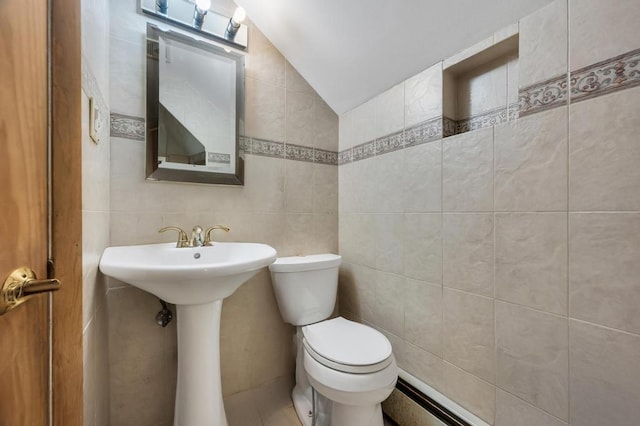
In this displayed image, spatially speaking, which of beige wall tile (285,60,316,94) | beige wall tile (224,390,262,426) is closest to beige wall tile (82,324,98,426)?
beige wall tile (224,390,262,426)

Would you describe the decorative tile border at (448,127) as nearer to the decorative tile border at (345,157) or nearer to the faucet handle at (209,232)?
the decorative tile border at (345,157)

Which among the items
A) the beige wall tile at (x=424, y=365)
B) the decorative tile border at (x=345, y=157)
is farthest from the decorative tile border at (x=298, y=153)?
the beige wall tile at (x=424, y=365)

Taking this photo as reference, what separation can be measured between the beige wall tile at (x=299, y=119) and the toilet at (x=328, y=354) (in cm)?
72

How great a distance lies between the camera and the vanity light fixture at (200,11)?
47.3 inches

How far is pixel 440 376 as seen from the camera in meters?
1.12

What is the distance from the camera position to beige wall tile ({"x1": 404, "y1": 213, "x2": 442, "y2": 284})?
1.14 metres

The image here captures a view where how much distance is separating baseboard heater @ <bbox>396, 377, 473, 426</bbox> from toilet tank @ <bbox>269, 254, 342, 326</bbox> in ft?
1.65

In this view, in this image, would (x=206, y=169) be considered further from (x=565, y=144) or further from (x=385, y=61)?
(x=565, y=144)

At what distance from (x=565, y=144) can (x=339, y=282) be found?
1.31 metres

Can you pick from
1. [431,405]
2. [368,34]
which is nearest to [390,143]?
[368,34]

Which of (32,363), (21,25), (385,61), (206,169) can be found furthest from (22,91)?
(385,61)

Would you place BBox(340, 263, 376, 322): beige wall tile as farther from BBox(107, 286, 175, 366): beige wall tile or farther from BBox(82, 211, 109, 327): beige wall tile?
BBox(82, 211, 109, 327): beige wall tile

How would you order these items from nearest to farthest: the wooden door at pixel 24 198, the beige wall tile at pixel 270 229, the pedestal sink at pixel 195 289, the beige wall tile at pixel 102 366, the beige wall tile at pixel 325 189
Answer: the wooden door at pixel 24 198 → the pedestal sink at pixel 195 289 → the beige wall tile at pixel 102 366 → the beige wall tile at pixel 270 229 → the beige wall tile at pixel 325 189

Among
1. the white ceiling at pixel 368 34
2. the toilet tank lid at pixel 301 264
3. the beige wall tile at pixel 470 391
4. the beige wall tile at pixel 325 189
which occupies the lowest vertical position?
the beige wall tile at pixel 470 391
